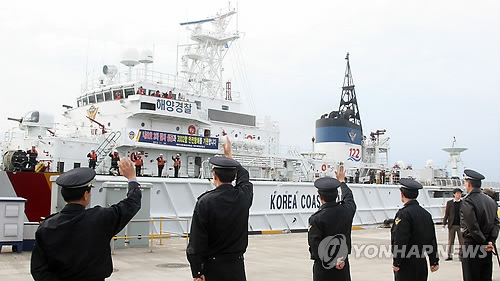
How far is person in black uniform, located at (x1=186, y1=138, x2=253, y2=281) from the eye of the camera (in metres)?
3.74

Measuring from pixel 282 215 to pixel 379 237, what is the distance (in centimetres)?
436

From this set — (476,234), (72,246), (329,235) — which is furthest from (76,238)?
(476,234)

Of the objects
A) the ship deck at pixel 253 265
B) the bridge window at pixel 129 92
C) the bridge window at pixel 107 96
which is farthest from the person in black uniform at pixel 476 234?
the bridge window at pixel 107 96

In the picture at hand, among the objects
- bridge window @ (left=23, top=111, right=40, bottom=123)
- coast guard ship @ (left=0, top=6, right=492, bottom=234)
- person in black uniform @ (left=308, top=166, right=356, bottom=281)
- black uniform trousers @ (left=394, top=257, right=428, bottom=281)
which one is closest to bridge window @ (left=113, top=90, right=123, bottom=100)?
coast guard ship @ (left=0, top=6, right=492, bottom=234)

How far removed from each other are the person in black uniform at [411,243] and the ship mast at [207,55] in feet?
62.7

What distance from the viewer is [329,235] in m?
4.72

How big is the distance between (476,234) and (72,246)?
484 cm

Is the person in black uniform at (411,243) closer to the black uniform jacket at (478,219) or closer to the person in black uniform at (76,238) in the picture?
the black uniform jacket at (478,219)

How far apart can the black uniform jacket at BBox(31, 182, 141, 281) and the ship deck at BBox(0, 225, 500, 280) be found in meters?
4.50

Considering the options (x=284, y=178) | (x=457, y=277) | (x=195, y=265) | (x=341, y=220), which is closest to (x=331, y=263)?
(x=341, y=220)

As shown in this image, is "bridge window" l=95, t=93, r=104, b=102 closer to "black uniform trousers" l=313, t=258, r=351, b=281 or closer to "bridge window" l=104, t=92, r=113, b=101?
"bridge window" l=104, t=92, r=113, b=101

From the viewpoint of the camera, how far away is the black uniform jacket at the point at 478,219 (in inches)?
234

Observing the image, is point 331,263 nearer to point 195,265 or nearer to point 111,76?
point 195,265

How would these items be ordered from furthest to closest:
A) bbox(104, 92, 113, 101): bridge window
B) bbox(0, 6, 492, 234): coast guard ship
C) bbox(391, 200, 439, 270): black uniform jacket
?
bbox(104, 92, 113, 101): bridge window
bbox(0, 6, 492, 234): coast guard ship
bbox(391, 200, 439, 270): black uniform jacket
